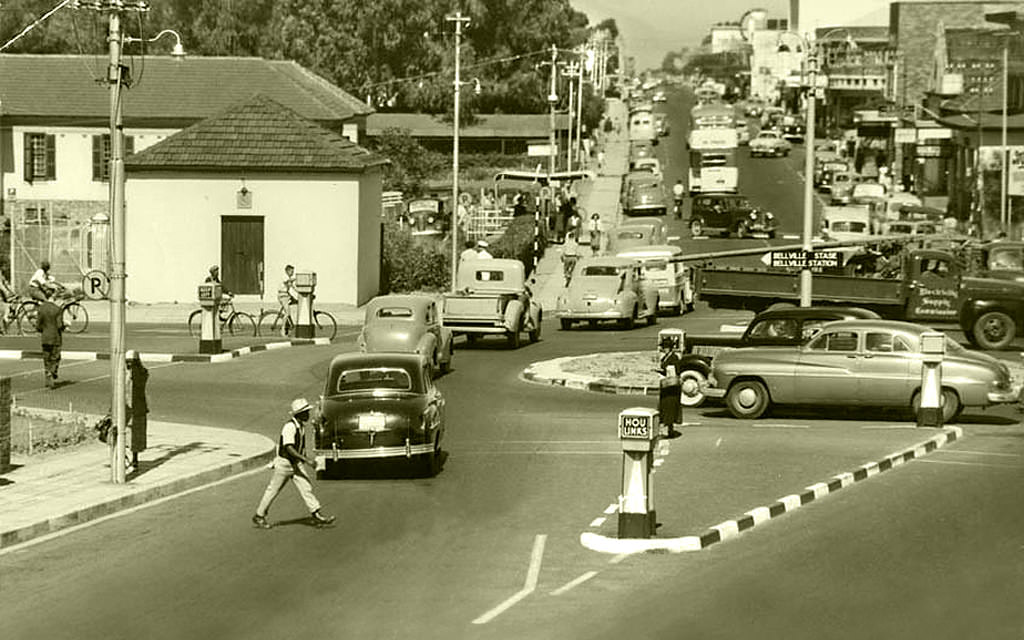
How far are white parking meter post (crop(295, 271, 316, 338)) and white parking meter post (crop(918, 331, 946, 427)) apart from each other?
57.7ft

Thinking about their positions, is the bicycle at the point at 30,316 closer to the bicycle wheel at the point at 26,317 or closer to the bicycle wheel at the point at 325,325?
the bicycle wheel at the point at 26,317

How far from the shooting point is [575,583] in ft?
55.8

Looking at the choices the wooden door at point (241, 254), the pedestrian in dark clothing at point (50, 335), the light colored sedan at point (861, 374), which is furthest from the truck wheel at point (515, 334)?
the wooden door at point (241, 254)

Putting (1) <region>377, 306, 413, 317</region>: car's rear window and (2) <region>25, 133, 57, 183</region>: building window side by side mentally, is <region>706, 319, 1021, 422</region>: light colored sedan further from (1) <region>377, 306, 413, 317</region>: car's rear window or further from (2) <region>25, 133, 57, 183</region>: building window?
(2) <region>25, 133, 57, 183</region>: building window

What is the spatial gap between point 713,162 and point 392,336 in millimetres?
71437

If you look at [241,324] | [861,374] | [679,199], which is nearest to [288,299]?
[241,324]

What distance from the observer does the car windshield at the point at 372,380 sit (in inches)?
957

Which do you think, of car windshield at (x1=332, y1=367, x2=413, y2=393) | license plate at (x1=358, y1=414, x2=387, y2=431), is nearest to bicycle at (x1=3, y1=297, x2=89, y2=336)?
car windshield at (x1=332, y1=367, x2=413, y2=393)

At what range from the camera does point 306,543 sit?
760 inches

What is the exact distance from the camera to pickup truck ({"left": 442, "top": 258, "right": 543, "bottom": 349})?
133 feet

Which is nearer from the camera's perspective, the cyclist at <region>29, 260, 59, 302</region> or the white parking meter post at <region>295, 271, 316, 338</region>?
the cyclist at <region>29, 260, 59, 302</region>

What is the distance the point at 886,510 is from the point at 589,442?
719 centimetres

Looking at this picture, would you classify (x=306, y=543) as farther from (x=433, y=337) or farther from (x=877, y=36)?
(x=877, y=36)

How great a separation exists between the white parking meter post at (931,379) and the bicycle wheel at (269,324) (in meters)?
19.3
